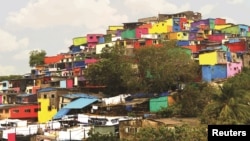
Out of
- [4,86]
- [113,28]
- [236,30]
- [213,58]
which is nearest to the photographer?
[213,58]

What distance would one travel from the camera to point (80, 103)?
29719 mm

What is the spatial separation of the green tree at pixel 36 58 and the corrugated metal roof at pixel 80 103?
60.9ft

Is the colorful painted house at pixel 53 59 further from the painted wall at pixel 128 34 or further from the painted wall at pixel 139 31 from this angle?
the painted wall at pixel 139 31

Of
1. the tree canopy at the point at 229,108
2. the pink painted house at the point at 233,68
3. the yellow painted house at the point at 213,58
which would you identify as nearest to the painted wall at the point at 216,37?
the pink painted house at the point at 233,68

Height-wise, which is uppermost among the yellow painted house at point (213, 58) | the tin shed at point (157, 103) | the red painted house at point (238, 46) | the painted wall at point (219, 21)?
the painted wall at point (219, 21)

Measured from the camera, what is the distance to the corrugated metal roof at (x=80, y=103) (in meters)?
29.2

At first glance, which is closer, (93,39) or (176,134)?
(176,134)

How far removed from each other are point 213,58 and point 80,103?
10366mm

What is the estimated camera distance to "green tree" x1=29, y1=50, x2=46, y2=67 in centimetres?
4784

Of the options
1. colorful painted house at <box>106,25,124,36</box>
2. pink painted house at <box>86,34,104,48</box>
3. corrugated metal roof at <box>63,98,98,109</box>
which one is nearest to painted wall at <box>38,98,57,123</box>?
corrugated metal roof at <box>63,98,98,109</box>

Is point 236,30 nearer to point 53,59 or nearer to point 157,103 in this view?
point 53,59

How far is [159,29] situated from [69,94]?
1938cm

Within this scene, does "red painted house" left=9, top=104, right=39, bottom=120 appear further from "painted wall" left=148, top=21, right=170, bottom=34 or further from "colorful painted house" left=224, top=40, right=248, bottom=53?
"painted wall" left=148, top=21, right=170, bottom=34

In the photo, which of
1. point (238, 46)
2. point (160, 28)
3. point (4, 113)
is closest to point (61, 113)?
point (4, 113)
